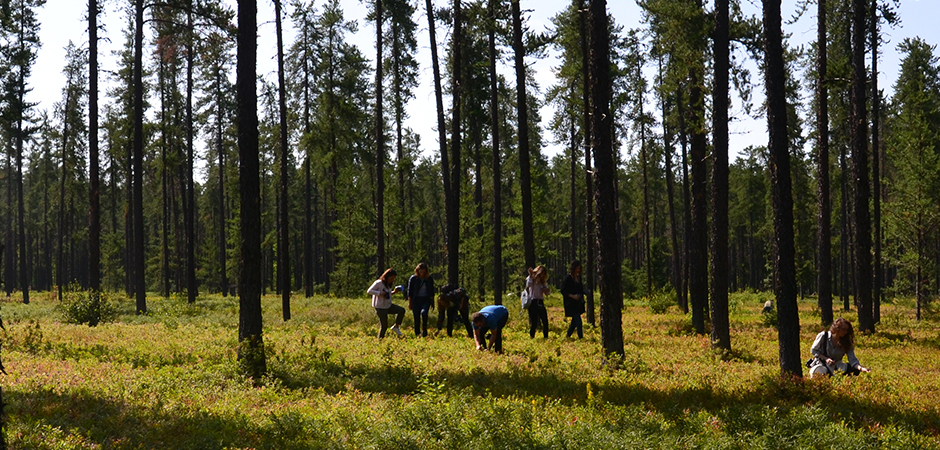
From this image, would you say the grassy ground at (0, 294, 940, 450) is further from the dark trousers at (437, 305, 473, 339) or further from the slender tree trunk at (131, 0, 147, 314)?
the slender tree trunk at (131, 0, 147, 314)

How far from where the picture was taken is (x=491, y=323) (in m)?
12.5

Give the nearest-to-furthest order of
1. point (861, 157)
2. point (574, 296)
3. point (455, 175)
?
point (574, 296)
point (861, 157)
point (455, 175)

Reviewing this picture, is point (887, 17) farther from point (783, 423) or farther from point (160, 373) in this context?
point (160, 373)

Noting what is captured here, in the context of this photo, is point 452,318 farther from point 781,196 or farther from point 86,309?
point 86,309

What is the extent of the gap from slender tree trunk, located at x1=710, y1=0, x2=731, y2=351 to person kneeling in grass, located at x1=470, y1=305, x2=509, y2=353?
4.75m

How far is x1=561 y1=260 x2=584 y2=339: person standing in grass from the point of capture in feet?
50.3

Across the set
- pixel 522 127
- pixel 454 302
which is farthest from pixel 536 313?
pixel 522 127

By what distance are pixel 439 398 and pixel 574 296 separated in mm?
8070

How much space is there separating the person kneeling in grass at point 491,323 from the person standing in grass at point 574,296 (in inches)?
119

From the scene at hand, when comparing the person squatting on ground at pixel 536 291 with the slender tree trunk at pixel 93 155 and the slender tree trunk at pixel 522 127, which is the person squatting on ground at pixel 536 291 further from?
the slender tree trunk at pixel 93 155

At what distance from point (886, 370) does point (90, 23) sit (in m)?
24.2

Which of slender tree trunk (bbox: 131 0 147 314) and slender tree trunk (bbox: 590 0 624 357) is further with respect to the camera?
slender tree trunk (bbox: 131 0 147 314)

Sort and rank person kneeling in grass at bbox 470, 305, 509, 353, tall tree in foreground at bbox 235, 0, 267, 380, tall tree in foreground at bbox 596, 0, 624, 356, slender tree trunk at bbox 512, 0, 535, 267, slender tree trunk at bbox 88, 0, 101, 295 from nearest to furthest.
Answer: tall tree in foreground at bbox 235, 0, 267, 380
tall tree in foreground at bbox 596, 0, 624, 356
person kneeling in grass at bbox 470, 305, 509, 353
slender tree trunk at bbox 512, 0, 535, 267
slender tree trunk at bbox 88, 0, 101, 295

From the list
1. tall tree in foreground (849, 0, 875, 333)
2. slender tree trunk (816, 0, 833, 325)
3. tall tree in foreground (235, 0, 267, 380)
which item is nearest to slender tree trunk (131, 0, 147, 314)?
tall tree in foreground (235, 0, 267, 380)
